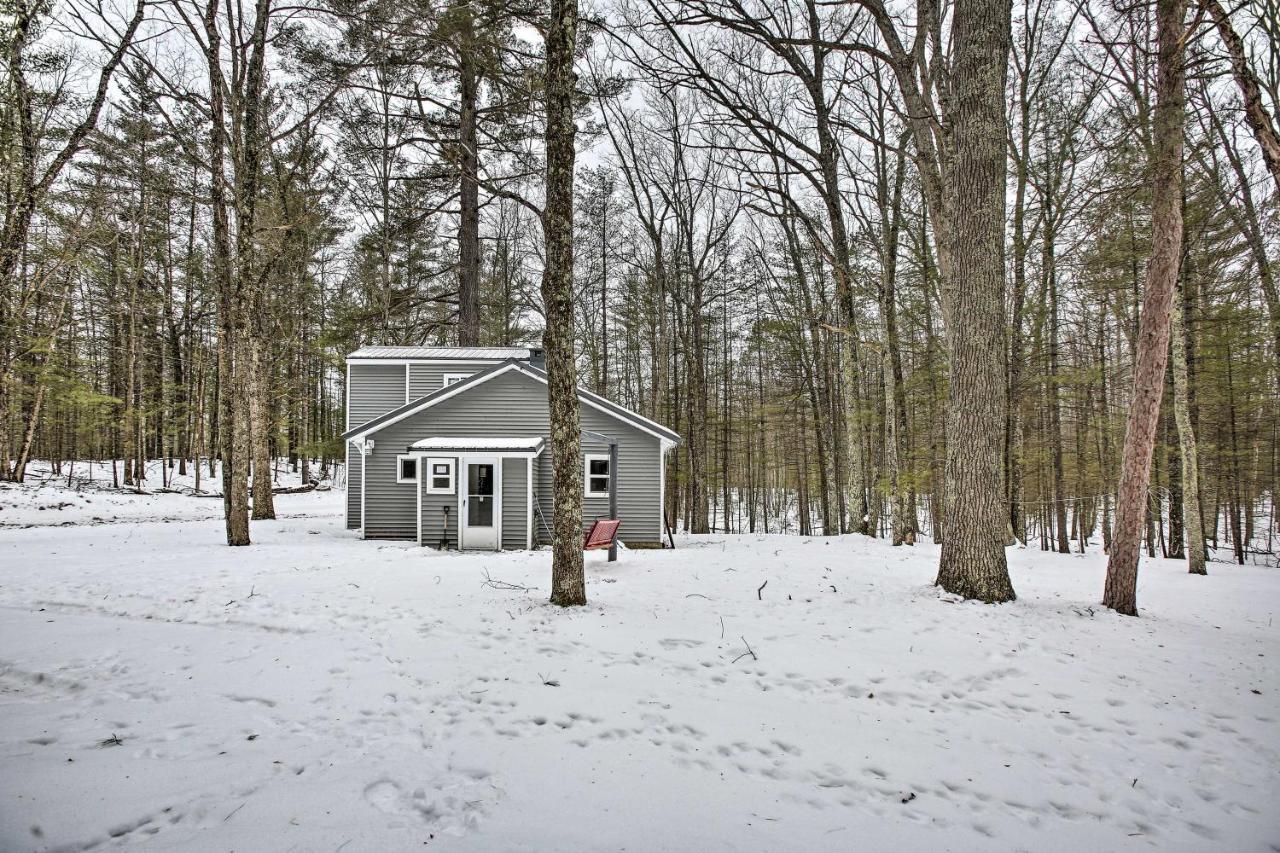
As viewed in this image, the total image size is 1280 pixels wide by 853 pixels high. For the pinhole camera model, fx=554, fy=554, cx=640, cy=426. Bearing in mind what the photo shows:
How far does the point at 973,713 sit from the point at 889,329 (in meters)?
9.85

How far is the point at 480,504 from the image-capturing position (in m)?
12.5

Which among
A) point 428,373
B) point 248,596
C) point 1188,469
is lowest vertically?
point 248,596

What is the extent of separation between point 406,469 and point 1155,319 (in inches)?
556

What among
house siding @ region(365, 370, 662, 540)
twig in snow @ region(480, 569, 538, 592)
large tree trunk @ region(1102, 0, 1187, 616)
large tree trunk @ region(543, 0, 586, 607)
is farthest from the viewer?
house siding @ region(365, 370, 662, 540)

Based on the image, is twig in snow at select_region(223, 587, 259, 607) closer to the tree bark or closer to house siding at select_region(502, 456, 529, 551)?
house siding at select_region(502, 456, 529, 551)

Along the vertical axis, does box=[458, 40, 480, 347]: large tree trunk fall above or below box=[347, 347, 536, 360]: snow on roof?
above

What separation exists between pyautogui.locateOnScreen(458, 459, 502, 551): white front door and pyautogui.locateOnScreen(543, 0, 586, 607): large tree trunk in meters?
6.79

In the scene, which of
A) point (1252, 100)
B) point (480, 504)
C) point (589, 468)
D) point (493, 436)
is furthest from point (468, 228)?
point (1252, 100)

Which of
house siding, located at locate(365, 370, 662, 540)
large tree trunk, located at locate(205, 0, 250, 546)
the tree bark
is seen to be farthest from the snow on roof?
the tree bark

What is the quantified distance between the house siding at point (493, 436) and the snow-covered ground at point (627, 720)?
7117 millimetres

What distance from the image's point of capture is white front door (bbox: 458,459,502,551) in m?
12.2

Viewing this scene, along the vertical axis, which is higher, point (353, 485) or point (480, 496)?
point (353, 485)

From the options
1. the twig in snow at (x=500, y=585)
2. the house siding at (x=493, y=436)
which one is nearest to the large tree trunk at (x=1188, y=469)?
the house siding at (x=493, y=436)

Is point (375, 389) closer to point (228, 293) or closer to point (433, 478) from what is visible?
point (433, 478)
